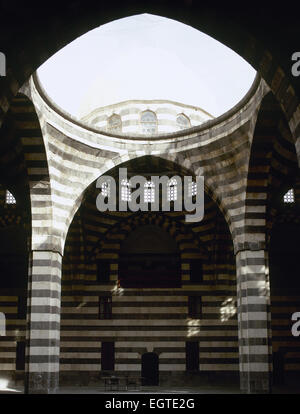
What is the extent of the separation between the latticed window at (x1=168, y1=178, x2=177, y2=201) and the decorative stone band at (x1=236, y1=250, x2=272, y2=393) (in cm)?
724

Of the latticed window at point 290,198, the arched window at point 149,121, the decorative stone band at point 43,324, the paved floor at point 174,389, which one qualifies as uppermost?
the arched window at point 149,121

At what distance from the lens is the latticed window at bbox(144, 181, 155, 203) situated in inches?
1072

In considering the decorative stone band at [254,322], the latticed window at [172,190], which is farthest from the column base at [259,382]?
the latticed window at [172,190]

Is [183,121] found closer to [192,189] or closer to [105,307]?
[192,189]

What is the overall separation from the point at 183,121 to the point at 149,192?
6.62 meters

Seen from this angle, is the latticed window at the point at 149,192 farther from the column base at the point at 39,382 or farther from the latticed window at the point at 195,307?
the column base at the point at 39,382

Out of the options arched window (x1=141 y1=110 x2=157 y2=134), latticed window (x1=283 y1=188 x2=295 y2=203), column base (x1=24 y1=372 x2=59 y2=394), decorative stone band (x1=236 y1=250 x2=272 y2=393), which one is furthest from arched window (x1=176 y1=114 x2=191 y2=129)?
column base (x1=24 y1=372 x2=59 y2=394)

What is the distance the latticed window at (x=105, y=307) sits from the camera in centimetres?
2761

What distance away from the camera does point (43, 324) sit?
20047 mm

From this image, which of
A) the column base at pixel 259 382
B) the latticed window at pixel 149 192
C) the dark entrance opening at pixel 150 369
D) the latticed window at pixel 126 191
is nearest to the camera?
the column base at pixel 259 382

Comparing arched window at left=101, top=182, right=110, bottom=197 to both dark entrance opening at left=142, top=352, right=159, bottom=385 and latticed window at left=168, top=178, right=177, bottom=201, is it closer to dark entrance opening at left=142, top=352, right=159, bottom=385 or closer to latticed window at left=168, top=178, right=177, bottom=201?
latticed window at left=168, top=178, right=177, bottom=201

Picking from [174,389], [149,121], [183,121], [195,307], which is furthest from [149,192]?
[174,389]

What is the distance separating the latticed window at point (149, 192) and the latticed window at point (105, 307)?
481 cm
